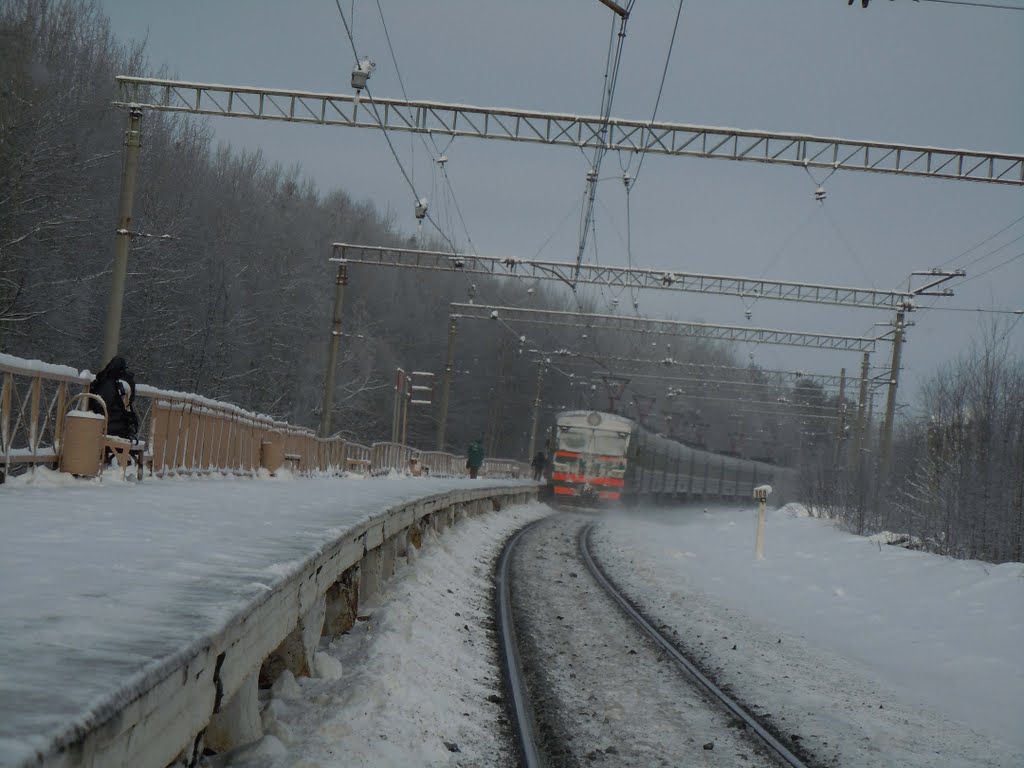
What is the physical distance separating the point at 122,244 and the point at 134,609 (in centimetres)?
1522

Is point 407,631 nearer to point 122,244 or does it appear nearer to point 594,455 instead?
point 122,244

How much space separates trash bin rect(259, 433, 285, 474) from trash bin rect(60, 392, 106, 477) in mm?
9719

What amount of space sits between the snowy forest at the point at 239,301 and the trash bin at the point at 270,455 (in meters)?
5.11

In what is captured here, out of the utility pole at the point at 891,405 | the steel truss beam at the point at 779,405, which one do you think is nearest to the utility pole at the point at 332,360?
the utility pole at the point at 891,405

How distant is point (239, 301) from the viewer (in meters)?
47.7

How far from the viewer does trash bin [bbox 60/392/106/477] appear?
1132cm

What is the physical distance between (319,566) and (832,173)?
16.9m

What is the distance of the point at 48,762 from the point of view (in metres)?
2.39

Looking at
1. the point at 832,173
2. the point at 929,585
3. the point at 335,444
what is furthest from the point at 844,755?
the point at 335,444

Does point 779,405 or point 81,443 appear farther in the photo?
point 779,405

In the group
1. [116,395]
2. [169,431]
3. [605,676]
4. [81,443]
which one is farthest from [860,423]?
[81,443]

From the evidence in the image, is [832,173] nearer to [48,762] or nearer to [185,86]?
[185,86]

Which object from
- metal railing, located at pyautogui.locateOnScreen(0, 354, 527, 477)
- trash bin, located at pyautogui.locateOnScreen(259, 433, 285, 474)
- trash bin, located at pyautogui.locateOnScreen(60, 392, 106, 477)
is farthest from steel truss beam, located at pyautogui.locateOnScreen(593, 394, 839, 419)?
trash bin, located at pyautogui.locateOnScreen(60, 392, 106, 477)

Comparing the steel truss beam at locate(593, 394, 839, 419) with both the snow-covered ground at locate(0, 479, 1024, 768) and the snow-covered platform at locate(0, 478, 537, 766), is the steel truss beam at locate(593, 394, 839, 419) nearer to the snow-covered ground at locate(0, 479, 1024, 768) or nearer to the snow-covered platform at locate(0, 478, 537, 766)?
the snow-covered ground at locate(0, 479, 1024, 768)
